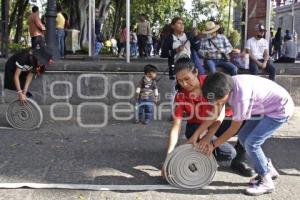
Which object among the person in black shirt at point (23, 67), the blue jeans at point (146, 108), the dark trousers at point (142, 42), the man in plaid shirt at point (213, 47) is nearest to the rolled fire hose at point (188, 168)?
the person in black shirt at point (23, 67)

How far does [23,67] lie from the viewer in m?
7.58

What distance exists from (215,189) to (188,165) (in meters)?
0.39

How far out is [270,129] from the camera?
16.1 ft

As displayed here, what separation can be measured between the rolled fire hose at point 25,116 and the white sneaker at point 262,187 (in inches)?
157

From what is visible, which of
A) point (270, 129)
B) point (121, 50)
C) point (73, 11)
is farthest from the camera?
point (73, 11)

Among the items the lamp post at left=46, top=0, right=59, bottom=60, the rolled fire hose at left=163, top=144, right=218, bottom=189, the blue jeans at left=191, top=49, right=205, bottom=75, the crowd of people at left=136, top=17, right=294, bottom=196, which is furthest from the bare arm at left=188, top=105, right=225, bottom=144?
the lamp post at left=46, top=0, right=59, bottom=60

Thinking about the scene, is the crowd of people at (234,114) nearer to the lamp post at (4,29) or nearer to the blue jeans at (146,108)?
the blue jeans at (146,108)

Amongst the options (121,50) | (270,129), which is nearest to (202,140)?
(270,129)

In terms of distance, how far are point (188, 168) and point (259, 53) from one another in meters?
5.58

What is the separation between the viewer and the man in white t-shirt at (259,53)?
32.8 feet

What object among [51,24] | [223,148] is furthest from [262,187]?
[51,24]

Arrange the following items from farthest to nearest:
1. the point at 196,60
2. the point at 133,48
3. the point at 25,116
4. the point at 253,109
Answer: the point at 133,48 → the point at 196,60 → the point at 25,116 → the point at 253,109

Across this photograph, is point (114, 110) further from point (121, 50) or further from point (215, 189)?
point (121, 50)

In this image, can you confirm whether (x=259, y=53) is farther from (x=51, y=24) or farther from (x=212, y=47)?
(x=51, y=24)
